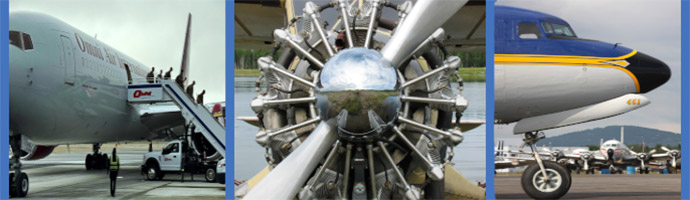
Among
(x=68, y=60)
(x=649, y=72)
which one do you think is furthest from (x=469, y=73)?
(x=68, y=60)

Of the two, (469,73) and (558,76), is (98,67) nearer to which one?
(558,76)

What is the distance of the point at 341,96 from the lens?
14.2 ft

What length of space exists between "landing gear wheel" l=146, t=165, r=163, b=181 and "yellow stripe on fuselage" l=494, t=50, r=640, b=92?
45.3 feet

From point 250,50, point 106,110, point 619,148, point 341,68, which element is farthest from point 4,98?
point 619,148

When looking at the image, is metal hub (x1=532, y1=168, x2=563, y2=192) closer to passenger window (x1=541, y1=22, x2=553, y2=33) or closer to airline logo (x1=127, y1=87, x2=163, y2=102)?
passenger window (x1=541, y1=22, x2=553, y2=33)

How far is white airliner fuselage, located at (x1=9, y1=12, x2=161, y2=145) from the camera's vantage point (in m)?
14.4

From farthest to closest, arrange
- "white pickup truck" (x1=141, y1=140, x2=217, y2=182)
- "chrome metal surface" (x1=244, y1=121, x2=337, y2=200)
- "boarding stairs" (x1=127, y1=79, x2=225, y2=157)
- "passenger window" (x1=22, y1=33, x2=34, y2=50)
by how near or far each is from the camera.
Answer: "white pickup truck" (x1=141, y1=140, x2=217, y2=182)
"boarding stairs" (x1=127, y1=79, x2=225, y2=157)
"passenger window" (x1=22, y1=33, x2=34, y2=50)
"chrome metal surface" (x1=244, y1=121, x2=337, y2=200)

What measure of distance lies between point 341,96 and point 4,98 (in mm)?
6073

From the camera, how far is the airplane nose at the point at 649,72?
8.64 m

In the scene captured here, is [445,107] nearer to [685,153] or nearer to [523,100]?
[685,153]

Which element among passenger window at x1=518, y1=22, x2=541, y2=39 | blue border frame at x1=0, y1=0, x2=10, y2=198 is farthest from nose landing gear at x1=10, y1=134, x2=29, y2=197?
passenger window at x1=518, y1=22, x2=541, y2=39

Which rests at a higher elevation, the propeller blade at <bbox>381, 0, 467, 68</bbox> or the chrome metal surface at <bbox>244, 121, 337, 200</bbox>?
the propeller blade at <bbox>381, 0, 467, 68</bbox>

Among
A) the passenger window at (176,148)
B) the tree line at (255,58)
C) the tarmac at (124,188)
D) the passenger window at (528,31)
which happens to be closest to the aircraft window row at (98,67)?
the passenger window at (176,148)

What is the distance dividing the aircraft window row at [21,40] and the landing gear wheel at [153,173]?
6.43 metres
